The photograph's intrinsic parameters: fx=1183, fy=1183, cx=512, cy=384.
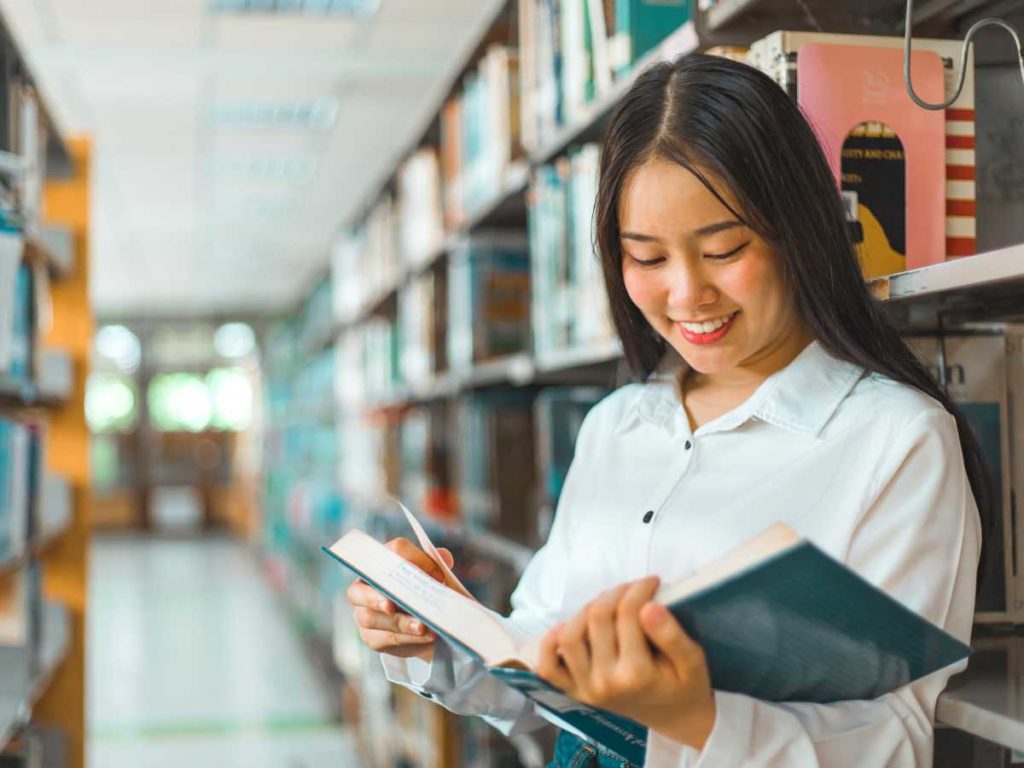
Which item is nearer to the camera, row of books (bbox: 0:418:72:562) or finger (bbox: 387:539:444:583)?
finger (bbox: 387:539:444:583)

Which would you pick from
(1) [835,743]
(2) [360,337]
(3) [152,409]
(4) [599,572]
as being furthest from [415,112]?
(3) [152,409]

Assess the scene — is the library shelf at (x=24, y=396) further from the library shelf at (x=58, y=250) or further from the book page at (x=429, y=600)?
the book page at (x=429, y=600)

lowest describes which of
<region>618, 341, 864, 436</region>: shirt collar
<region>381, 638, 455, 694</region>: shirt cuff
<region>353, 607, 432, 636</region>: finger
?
<region>381, 638, 455, 694</region>: shirt cuff

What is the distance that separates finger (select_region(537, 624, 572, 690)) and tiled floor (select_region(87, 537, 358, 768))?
13.2ft

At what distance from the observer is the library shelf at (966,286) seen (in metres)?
0.99

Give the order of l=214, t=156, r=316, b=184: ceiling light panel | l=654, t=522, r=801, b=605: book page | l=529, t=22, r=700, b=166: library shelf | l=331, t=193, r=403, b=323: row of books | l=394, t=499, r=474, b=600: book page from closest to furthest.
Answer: l=654, t=522, r=801, b=605: book page < l=394, t=499, r=474, b=600: book page < l=529, t=22, r=700, b=166: library shelf < l=331, t=193, r=403, b=323: row of books < l=214, t=156, r=316, b=184: ceiling light panel

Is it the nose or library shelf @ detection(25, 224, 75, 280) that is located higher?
library shelf @ detection(25, 224, 75, 280)

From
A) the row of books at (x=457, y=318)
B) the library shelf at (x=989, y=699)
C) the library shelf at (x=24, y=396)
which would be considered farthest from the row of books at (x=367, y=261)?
the library shelf at (x=989, y=699)

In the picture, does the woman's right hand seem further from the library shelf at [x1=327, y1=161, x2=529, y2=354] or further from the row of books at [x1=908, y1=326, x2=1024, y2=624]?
the library shelf at [x1=327, y1=161, x2=529, y2=354]

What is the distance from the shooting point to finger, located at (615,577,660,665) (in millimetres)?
848

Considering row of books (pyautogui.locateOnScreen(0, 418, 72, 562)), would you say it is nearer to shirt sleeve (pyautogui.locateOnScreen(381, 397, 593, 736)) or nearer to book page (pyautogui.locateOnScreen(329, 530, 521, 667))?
shirt sleeve (pyautogui.locateOnScreen(381, 397, 593, 736))

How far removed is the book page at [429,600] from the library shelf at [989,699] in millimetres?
403

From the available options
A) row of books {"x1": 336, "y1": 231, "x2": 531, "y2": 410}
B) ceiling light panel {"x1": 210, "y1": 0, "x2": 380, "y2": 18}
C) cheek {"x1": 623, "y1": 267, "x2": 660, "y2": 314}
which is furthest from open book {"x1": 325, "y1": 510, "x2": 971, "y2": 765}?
ceiling light panel {"x1": 210, "y1": 0, "x2": 380, "y2": 18}

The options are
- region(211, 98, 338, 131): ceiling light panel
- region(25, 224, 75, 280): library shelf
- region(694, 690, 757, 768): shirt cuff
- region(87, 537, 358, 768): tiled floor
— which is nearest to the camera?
region(694, 690, 757, 768): shirt cuff
